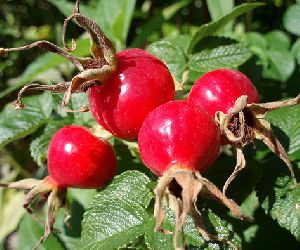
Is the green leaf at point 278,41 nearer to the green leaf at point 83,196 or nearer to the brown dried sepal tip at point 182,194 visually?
the green leaf at point 83,196

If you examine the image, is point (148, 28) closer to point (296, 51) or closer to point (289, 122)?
point (296, 51)

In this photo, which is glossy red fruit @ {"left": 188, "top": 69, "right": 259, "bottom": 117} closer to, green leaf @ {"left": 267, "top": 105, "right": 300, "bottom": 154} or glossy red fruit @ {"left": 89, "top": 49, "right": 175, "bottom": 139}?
glossy red fruit @ {"left": 89, "top": 49, "right": 175, "bottom": 139}

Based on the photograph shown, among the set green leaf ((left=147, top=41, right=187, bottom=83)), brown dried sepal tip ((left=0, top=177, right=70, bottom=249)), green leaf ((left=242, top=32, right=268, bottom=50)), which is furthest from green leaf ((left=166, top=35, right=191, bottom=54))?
brown dried sepal tip ((left=0, top=177, right=70, bottom=249))

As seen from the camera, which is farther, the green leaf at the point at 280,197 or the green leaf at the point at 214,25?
the green leaf at the point at 214,25

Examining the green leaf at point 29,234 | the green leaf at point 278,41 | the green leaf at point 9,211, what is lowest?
the green leaf at point 9,211

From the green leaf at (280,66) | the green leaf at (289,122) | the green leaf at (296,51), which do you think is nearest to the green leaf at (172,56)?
the green leaf at (289,122)
